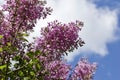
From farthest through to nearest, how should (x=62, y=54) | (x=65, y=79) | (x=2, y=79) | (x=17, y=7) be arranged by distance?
1. (x=65, y=79)
2. (x=62, y=54)
3. (x=17, y=7)
4. (x=2, y=79)

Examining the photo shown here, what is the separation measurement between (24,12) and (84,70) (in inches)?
264

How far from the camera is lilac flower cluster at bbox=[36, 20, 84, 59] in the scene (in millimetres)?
12031

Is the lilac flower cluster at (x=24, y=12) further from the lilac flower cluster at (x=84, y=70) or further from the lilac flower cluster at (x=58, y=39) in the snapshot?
the lilac flower cluster at (x=84, y=70)

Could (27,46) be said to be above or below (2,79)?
above

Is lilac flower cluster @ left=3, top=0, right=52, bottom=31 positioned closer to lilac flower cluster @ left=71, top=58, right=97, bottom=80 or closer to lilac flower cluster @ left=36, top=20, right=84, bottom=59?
lilac flower cluster @ left=36, top=20, right=84, bottom=59

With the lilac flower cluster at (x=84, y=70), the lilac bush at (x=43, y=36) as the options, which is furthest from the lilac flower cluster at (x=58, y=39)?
the lilac flower cluster at (x=84, y=70)

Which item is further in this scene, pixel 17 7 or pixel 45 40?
pixel 45 40

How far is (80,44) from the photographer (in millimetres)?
12805

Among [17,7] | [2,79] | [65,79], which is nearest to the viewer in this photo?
[2,79]

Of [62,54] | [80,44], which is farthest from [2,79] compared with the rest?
[80,44]

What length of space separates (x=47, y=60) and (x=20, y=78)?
513 cm

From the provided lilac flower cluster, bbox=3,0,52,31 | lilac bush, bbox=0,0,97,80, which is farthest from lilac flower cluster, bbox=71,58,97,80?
lilac flower cluster, bbox=3,0,52,31

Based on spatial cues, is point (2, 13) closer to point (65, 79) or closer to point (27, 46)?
point (27, 46)

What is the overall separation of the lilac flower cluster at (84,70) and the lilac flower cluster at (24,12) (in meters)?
4.77
